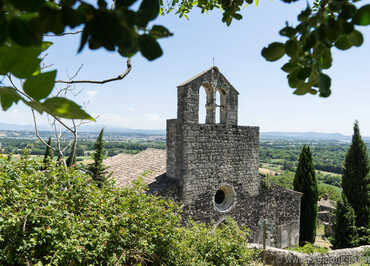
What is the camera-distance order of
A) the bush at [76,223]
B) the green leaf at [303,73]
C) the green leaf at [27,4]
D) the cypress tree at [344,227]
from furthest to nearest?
the cypress tree at [344,227] < the bush at [76,223] < the green leaf at [303,73] < the green leaf at [27,4]

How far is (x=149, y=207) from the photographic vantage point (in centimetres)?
398

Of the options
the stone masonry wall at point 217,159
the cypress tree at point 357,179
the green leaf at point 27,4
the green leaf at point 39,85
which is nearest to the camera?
the green leaf at point 27,4

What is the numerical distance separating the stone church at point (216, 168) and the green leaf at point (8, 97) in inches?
264

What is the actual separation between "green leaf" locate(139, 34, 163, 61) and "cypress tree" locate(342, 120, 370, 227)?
51.9 feet

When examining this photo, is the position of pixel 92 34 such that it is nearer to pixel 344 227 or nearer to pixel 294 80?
pixel 294 80

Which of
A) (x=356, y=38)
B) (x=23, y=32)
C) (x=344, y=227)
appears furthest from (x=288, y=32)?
(x=344, y=227)

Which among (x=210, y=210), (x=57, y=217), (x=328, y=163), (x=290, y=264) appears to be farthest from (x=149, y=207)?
(x=328, y=163)

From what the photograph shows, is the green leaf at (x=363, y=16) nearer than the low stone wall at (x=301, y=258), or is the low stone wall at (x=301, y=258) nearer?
the green leaf at (x=363, y=16)

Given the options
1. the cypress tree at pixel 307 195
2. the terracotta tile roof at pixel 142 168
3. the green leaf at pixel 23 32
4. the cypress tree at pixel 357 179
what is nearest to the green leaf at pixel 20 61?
the green leaf at pixel 23 32

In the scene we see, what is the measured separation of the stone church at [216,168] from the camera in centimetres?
758

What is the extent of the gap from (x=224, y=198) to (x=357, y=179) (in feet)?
30.5

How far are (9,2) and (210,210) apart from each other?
8.13 metres

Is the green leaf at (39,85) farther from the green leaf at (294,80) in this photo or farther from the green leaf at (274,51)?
the green leaf at (294,80)

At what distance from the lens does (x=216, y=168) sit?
8109mm
